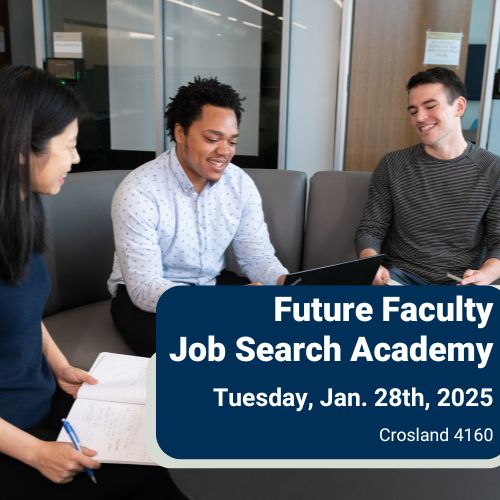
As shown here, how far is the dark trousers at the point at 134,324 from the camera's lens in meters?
1.82

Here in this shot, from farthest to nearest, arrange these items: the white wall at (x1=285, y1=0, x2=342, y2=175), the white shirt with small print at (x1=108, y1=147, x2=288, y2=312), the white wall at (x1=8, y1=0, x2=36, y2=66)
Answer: the white wall at (x1=8, y1=0, x2=36, y2=66)
the white wall at (x1=285, y1=0, x2=342, y2=175)
the white shirt with small print at (x1=108, y1=147, x2=288, y2=312)

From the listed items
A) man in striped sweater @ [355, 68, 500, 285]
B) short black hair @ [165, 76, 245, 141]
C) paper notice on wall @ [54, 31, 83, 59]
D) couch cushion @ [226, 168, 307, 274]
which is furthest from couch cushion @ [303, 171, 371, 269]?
paper notice on wall @ [54, 31, 83, 59]

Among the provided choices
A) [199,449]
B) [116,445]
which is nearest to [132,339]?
[116,445]

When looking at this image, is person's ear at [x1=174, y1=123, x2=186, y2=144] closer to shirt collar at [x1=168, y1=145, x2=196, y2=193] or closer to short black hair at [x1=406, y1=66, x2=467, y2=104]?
shirt collar at [x1=168, y1=145, x2=196, y2=193]

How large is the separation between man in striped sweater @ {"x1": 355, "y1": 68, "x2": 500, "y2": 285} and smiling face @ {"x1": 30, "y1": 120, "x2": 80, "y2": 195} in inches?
47.7

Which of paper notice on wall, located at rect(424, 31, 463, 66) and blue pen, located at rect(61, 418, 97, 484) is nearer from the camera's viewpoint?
blue pen, located at rect(61, 418, 97, 484)

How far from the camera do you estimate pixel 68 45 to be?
424cm

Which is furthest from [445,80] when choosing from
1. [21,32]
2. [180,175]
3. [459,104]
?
[21,32]

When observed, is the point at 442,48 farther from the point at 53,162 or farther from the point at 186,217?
Result: the point at 53,162

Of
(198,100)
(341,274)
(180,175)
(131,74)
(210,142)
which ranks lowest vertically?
(341,274)

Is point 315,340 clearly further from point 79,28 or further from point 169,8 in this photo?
point 79,28

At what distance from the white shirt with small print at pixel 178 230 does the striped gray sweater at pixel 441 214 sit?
1.47ft

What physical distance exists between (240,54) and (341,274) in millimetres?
2823

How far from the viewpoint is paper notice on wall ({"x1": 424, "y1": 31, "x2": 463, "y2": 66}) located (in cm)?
358
